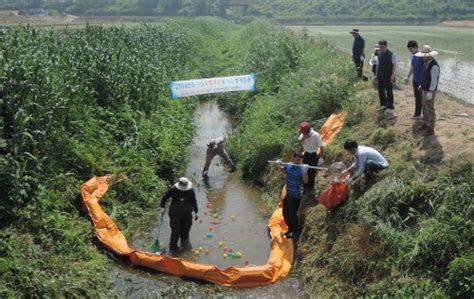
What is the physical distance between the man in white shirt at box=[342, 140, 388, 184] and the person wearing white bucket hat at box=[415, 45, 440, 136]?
177 centimetres

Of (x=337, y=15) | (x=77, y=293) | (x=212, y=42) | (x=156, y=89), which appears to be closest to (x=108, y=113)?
(x=156, y=89)

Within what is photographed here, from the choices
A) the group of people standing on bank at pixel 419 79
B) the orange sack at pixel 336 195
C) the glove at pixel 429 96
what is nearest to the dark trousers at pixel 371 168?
the orange sack at pixel 336 195

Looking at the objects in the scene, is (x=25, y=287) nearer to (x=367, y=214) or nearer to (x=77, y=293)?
(x=77, y=293)

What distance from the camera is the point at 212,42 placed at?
40531mm

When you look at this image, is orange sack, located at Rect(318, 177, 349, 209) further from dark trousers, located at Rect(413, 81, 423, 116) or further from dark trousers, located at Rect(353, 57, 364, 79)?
dark trousers, located at Rect(353, 57, 364, 79)

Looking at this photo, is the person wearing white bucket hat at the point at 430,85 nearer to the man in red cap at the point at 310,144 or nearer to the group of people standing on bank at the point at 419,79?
the group of people standing on bank at the point at 419,79

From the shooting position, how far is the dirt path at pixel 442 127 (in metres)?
9.23

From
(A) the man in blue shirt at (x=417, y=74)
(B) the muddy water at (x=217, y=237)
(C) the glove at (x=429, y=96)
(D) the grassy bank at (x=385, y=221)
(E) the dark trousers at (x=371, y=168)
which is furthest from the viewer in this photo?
(A) the man in blue shirt at (x=417, y=74)

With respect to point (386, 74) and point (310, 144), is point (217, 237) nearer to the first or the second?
point (310, 144)

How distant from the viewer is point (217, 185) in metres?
13.9

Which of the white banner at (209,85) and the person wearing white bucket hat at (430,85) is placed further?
the white banner at (209,85)

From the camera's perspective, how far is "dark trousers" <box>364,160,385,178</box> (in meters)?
9.14

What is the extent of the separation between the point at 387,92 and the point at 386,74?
0.52 meters

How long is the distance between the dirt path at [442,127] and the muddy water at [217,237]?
3.74 metres
